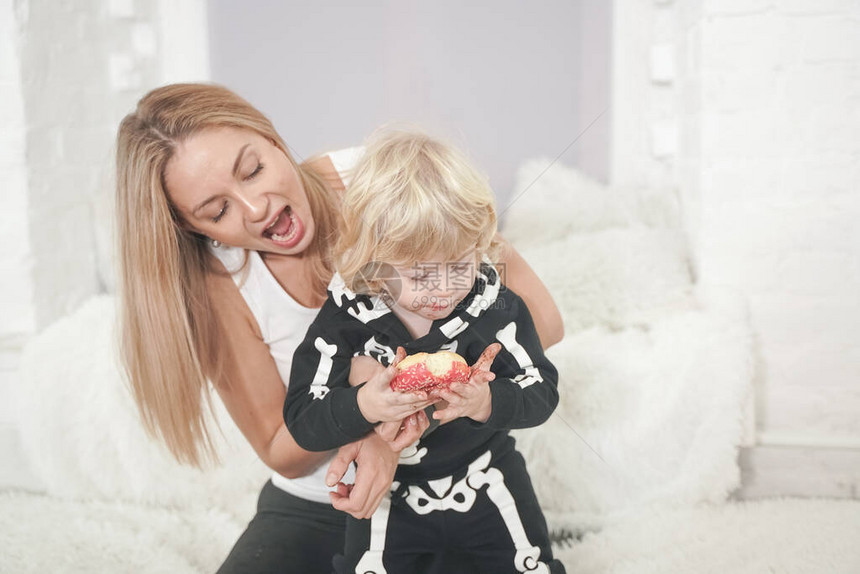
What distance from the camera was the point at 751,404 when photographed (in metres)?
1.65

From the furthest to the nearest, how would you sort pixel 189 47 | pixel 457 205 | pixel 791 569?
pixel 189 47 → pixel 791 569 → pixel 457 205

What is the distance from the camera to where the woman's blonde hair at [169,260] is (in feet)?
3.40

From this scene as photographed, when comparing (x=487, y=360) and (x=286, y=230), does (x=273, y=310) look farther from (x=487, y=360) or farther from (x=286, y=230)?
(x=487, y=360)

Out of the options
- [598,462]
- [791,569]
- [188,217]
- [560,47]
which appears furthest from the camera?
[560,47]

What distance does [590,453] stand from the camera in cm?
161

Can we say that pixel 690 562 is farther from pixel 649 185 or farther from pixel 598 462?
pixel 649 185

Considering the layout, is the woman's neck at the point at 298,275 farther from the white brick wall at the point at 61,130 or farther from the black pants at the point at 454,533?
the white brick wall at the point at 61,130

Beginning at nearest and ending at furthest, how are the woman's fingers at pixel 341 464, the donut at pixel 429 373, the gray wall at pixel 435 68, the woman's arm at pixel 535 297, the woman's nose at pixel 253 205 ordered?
the donut at pixel 429 373, the woman's fingers at pixel 341 464, the woman's nose at pixel 253 205, the woman's arm at pixel 535 297, the gray wall at pixel 435 68

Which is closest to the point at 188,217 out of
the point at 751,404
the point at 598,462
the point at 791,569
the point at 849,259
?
the point at 598,462

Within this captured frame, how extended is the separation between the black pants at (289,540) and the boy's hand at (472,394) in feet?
1.65

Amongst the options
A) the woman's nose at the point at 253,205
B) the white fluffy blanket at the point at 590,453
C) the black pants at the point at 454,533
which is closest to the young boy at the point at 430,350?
the black pants at the point at 454,533

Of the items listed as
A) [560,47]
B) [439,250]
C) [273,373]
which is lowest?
[273,373]

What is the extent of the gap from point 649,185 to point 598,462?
85 cm

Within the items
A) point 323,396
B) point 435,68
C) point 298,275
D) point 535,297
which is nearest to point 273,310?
point 298,275
